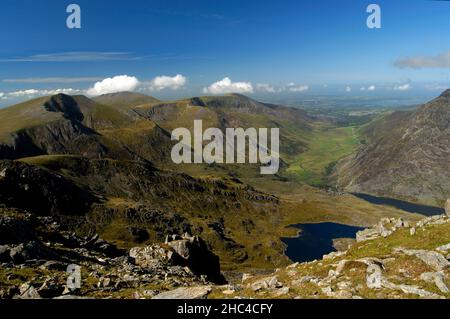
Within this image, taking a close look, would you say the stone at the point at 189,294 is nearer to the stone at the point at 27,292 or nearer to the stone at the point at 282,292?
the stone at the point at 282,292

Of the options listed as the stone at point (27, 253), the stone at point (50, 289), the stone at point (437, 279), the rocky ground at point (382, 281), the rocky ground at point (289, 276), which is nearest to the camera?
the stone at point (437, 279)

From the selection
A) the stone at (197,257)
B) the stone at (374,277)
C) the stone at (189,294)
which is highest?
the stone at (374,277)

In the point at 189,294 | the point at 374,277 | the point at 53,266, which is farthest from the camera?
the point at 53,266

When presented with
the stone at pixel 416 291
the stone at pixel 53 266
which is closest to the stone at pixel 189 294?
the stone at pixel 416 291

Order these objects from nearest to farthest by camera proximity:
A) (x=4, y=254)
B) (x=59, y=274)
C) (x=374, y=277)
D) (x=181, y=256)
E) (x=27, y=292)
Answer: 1. (x=374, y=277)
2. (x=27, y=292)
3. (x=59, y=274)
4. (x=4, y=254)
5. (x=181, y=256)

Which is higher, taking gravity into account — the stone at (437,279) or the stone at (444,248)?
the stone at (437,279)

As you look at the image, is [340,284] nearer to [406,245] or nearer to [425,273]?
[425,273]

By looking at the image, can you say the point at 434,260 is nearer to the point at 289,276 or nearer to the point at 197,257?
the point at 289,276

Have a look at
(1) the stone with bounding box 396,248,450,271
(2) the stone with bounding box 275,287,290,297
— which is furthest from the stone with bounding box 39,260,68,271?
(1) the stone with bounding box 396,248,450,271

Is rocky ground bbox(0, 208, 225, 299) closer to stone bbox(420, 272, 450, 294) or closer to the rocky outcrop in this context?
the rocky outcrop

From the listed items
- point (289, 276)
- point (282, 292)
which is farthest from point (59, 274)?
point (289, 276)
